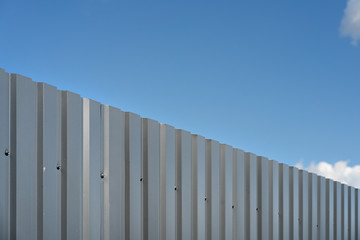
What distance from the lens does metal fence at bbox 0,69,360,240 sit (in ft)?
9.77

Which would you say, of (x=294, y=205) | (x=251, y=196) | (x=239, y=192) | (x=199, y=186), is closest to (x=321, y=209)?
(x=294, y=205)

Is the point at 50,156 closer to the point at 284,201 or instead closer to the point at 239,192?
the point at 239,192

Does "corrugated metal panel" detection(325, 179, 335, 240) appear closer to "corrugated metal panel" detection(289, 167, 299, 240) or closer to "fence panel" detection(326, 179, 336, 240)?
"fence panel" detection(326, 179, 336, 240)

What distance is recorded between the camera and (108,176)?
3594mm

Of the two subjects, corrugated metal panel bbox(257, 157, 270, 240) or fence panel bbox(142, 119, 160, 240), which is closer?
fence panel bbox(142, 119, 160, 240)

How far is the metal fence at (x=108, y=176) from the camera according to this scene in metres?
2.98

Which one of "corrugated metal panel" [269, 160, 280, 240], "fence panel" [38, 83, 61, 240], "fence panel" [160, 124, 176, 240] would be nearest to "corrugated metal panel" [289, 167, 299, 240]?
"corrugated metal panel" [269, 160, 280, 240]

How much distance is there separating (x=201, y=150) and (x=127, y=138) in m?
1.17

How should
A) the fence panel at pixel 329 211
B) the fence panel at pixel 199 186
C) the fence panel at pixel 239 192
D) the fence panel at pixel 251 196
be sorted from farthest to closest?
1. the fence panel at pixel 329 211
2. the fence panel at pixel 251 196
3. the fence panel at pixel 239 192
4. the fence panel at pixel 199 186

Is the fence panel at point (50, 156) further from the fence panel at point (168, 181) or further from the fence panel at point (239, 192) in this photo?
the fence panel at point (239, 192)

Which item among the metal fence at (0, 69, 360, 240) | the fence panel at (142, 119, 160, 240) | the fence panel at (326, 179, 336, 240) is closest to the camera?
the metal fence at (0, 69, 360, 240)

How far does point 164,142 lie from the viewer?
423 cm

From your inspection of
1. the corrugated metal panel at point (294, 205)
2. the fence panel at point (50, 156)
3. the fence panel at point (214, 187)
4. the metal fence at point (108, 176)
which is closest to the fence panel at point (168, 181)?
the metal fence at point (108, 176)

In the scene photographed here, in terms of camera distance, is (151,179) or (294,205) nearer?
(151,179)
